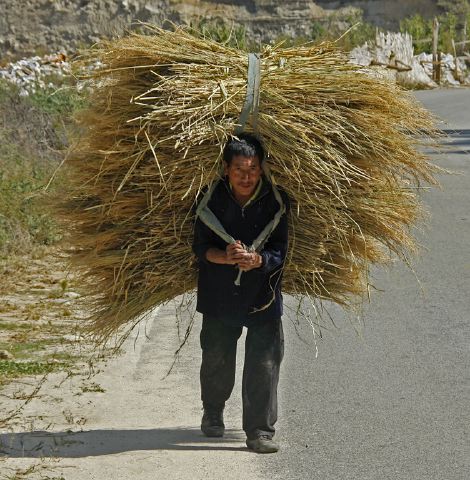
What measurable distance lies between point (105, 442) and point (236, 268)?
1.01 m

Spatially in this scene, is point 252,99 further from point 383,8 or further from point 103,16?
point 383,8

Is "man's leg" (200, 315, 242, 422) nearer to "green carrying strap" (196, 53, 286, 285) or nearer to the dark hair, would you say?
"green carrying strap" (196, 53, 286, 285)

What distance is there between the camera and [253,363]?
5250mm

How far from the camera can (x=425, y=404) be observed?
5902 mm

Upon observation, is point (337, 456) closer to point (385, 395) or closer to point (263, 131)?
point (385, 395)

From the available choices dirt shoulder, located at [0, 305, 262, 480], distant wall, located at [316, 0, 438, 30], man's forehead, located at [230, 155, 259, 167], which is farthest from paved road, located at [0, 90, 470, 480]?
distant wall, located at [316, 0, 438, 30]

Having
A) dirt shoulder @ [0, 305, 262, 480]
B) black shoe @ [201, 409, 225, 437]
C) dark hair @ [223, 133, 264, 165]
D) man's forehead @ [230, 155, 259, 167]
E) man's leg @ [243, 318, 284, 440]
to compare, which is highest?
dark hair @ [223, 133, 264, 165]

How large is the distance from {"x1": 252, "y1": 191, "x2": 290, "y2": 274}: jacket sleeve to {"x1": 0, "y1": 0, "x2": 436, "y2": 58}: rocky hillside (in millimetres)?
37383

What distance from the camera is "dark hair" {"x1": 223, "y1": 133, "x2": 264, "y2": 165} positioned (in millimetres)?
4973

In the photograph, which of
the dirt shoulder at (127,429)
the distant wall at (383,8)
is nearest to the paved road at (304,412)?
the dirt shoulder at (127,429)

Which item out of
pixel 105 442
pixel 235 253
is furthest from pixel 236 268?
pixel 105 442

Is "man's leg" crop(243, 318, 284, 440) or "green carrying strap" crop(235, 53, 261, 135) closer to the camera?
"green carrying strap" crop(235, 53, 261, 135)

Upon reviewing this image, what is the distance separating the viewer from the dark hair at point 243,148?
4.97 m

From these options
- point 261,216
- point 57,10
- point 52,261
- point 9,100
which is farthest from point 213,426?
point 57,10
